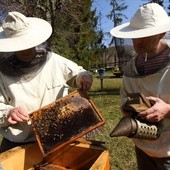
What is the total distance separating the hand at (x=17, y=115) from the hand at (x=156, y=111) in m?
0.71

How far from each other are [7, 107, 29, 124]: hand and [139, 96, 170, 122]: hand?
0.71m

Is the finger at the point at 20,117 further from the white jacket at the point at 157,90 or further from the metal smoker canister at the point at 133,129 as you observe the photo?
the white jacket at the point at 157,90

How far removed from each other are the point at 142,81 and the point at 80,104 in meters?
0.41

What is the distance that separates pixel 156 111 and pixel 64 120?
1.98 ft

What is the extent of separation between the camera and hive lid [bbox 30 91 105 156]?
2.17 meters

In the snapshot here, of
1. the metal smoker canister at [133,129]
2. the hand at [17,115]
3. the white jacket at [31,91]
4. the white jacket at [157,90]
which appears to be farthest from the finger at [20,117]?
the white jacket at [157,90]

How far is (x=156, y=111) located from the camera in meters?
1.97

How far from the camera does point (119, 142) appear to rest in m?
4.70

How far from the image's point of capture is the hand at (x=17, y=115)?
2182mm

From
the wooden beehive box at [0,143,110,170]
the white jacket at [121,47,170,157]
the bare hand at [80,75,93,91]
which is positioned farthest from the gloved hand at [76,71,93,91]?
the wooden beehive box at [0,143,110,170]

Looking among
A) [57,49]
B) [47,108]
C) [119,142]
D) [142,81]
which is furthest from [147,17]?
[57,49]

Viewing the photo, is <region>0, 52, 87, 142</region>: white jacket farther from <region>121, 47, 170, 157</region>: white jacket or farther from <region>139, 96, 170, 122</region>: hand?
<region>139, 96, 170, 122</region>: hand

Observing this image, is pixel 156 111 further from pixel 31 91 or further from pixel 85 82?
pixel 31 91

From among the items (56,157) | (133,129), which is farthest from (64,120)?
(133,129)
